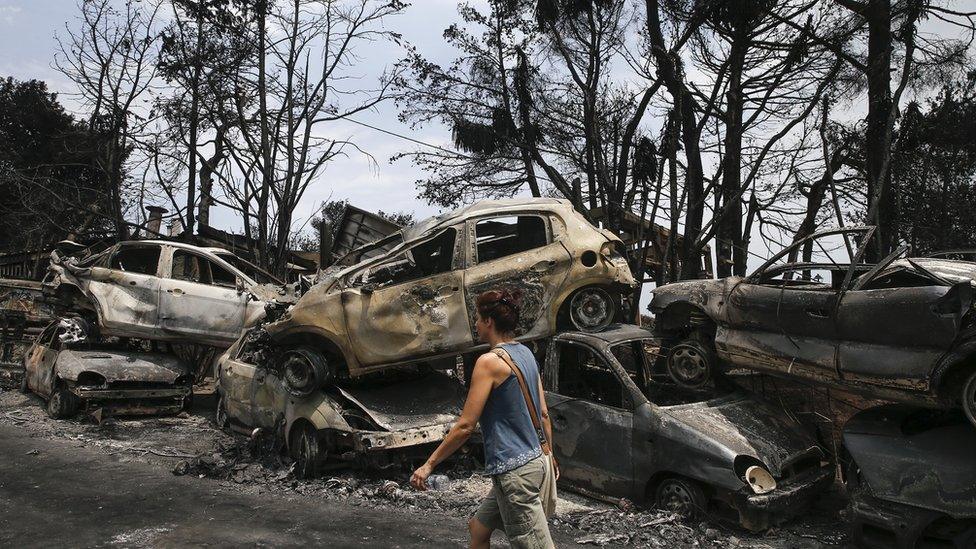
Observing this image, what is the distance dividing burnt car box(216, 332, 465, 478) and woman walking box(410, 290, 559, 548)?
368 cm

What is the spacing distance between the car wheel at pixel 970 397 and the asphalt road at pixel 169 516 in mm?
3918

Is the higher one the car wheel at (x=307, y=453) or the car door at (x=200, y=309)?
the car door at (x=200, y=309)

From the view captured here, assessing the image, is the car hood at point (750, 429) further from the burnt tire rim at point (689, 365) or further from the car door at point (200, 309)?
the car door at point (200, 309)

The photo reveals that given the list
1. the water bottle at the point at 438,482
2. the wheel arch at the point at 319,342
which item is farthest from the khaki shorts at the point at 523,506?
the wheel arch at the point at 319,342

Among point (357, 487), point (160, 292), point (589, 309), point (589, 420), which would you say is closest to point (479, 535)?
point (589, 420)

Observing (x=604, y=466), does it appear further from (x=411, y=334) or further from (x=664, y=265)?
(x=664, y=265)

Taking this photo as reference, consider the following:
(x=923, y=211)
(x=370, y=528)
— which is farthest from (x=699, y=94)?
(x=370, y=528)

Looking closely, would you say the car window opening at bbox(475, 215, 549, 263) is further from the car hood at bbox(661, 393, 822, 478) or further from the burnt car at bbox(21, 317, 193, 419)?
the burnt car at bbox(21, 317, 193, 419)

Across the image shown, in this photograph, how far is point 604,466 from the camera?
6.29 m

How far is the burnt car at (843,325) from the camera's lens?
5.27 m

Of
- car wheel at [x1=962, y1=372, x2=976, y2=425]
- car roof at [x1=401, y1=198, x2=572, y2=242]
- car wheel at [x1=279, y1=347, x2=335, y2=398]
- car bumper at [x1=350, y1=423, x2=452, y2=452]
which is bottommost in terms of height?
car bumper at [x1=350, y1=423, x2=452, y2=452]

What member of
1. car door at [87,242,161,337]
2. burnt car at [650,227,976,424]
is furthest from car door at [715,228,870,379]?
car door at [87,242,161,337]

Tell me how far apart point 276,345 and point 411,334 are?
1.65m

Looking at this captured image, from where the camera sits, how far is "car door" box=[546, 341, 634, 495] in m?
6.20
